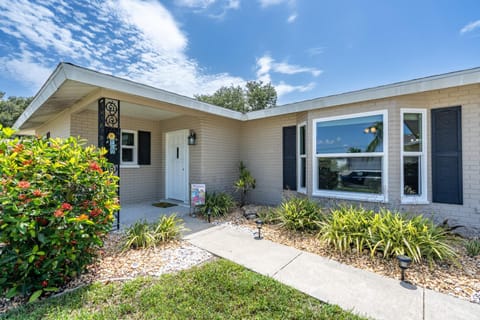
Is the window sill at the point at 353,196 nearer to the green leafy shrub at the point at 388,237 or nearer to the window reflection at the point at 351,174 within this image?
the window reflection at the point at 351,174

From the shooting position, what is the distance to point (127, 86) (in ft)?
13.8

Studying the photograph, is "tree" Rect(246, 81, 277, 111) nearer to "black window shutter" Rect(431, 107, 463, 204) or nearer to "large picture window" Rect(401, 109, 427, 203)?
"large picture window" Rect(401, 109, 427, 203)

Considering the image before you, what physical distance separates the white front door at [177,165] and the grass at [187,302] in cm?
444

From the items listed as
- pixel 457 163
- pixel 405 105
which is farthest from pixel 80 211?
pixel 457 163

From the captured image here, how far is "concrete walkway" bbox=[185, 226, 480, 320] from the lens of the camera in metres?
2.17

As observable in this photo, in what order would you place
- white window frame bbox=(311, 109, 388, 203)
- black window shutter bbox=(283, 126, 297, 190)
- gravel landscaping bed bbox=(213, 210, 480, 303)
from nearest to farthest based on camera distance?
gravel landscaping bed bbox=(213, 210, 480, 303), white window frame bbox=(311, 109, 388, 203), black window shutter bbox=(283, 126, 297, 190)

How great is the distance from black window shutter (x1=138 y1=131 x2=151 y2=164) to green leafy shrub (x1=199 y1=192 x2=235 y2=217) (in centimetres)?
260

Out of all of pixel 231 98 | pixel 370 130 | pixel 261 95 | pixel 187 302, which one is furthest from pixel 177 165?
A: pixel 261 95

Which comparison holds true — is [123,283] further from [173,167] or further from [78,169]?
[173,167]

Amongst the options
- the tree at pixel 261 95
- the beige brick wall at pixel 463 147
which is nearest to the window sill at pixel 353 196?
the beige brick wall at pixel 463 147

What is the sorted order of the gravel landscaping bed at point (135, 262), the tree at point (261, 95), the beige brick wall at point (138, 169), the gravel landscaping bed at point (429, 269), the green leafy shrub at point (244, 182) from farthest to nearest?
the tree at point (261, 95) < the green leafy shrub at point (244, 182) < the beige brick wall at point (138, 169) < the gravel landscaping bed at point (135, 262) < the gravel landscaping bed at point (429, 269)

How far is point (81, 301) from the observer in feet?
7.39

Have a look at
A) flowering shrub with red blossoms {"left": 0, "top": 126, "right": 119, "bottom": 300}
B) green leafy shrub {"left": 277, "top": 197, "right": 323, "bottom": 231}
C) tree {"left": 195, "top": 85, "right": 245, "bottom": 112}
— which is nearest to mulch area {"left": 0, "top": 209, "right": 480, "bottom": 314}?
flowering shrub with red blossoms {"left": 0, "top": 126, "right": 119, "bottom": 300}

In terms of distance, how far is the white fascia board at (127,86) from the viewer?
355 centimetres
